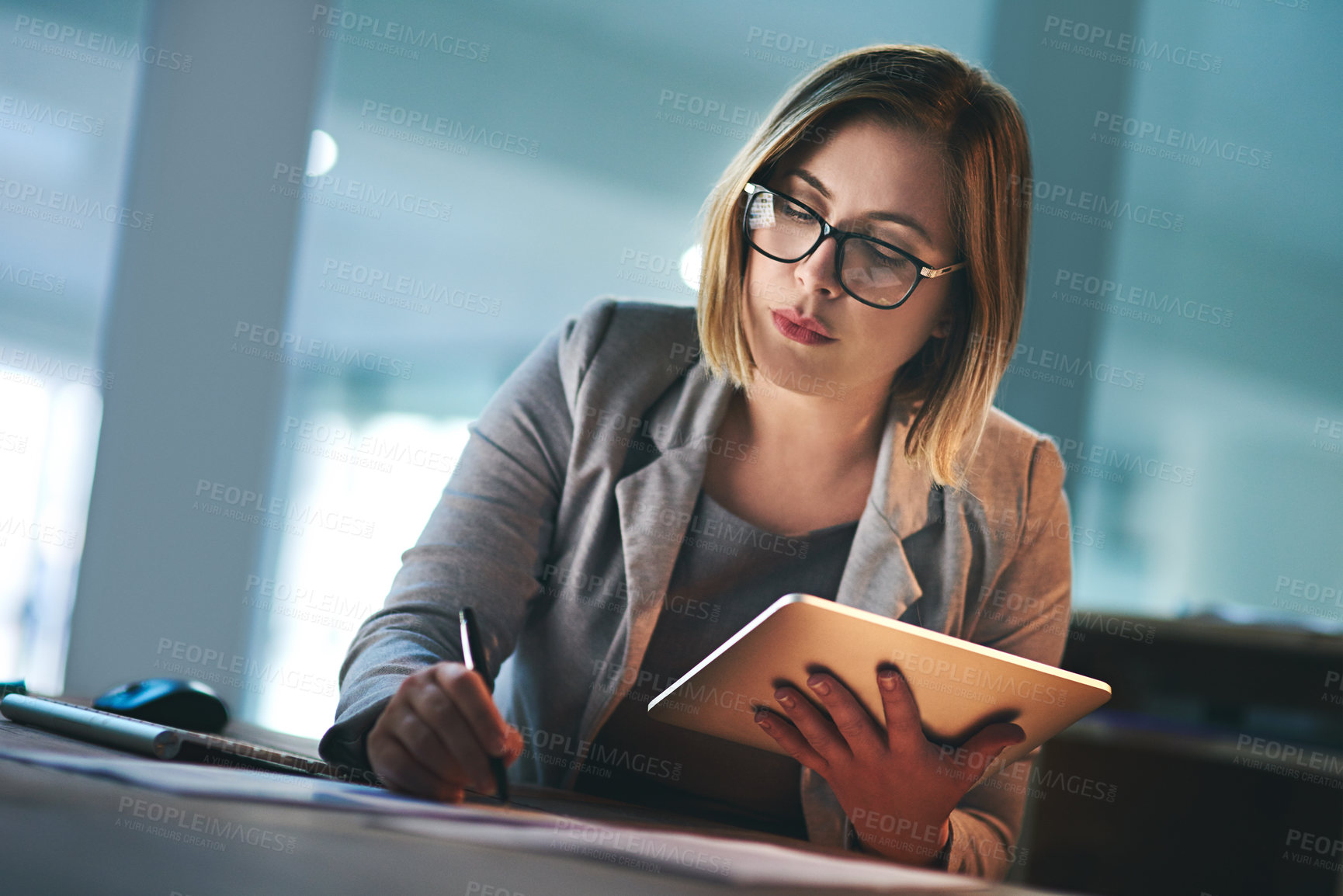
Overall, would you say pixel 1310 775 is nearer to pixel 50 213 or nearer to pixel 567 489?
pixel 567 489

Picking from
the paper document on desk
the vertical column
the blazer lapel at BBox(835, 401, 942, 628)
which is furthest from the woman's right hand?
the vertical column

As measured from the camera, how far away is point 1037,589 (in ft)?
4.22

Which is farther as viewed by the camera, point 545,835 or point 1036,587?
point 1036,587

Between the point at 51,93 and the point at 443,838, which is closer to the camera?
the point at 443,838

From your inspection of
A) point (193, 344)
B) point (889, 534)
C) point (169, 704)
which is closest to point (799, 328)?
point (889, 534)

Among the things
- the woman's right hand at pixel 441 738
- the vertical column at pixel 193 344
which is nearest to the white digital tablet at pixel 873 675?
the woman's right hand at pixel 441 738

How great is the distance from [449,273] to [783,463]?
6.83 ft

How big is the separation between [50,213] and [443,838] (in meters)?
2.95

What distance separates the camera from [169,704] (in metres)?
0.95

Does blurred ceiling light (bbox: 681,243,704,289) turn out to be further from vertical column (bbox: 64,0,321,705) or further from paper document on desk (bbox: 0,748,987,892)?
vertical column (bbox: 64,0,321,705)

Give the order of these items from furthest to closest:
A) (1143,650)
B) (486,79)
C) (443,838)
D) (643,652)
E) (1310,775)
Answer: (486,79) → (1143,650) → (1310,775) → (643,652) → (443,838)

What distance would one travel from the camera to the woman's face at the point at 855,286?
4.01 ft

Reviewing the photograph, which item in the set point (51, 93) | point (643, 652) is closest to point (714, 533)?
point (643, 652)

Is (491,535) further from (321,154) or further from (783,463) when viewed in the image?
(321,154)
